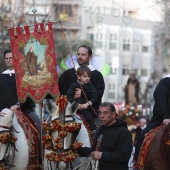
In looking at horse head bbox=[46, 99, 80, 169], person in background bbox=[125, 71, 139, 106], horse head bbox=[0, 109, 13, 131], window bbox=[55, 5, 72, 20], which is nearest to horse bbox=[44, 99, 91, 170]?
horse head bbox=[46, 99, 80, 169]

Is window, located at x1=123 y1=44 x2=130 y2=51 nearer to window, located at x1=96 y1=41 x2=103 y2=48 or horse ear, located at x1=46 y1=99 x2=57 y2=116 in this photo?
window, located at x1=96 y1=41 x2=103 y2=48

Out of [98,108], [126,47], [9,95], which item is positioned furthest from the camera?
[126,47]

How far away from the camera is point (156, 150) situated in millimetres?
12734

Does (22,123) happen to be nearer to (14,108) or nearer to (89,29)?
(14,108)

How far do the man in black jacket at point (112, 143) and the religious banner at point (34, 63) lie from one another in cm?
162

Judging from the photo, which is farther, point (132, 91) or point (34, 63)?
point (132, 91)

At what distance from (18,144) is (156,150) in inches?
96.5

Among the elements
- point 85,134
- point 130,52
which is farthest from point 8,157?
point 130,52

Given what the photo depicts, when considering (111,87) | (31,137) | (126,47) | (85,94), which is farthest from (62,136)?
(111,87)

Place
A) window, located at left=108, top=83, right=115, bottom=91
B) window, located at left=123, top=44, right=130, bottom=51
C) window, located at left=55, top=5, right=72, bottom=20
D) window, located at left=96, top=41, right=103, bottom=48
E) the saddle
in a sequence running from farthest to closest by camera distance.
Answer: window, located at left=108, top=83, right=115, bottom=91
window, located at left=123, top=44, right=130, bottom=51
window, located at left=96, top=41, right=103, bottom=48
window, located at left=55, top=5, right=72, bottom=20
the saddle

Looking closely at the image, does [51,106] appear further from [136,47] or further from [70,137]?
[136,47]

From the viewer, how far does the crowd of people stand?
40.4ft

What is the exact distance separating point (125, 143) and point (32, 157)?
90.9 inches

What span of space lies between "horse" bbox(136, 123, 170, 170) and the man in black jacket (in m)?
0.49
